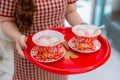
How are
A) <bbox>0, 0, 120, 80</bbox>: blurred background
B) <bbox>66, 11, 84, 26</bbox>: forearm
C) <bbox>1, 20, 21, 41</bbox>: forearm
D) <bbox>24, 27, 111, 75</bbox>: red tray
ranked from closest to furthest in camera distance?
<bbox>24, 27, 111, 75</bbox>: red tray → <bbox>1, 20, 21, 41</bbox>: forearm → <bbox>66, 11, 84, 26</bbox>: forearm → <bbox>0, 0, 120, 80</bbox>: blurred background

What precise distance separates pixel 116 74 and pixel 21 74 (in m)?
0.99

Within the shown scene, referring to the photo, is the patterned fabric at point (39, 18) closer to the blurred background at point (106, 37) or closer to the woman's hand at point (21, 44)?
the woman's hand at point (21, 44)

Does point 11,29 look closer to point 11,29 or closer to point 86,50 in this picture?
point 11,29

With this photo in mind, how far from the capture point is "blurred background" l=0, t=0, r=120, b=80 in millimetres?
1407

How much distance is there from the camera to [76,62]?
819 millimetres

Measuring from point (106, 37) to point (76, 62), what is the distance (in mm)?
1531

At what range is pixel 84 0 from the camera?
104 inches

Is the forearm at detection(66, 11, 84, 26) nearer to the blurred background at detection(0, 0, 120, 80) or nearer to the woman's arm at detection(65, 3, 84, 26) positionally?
the woman's arm at detection(65, 3, 84, 26)

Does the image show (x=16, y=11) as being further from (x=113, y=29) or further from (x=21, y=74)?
(x=113, y=29)

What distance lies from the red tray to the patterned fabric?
0.10 m

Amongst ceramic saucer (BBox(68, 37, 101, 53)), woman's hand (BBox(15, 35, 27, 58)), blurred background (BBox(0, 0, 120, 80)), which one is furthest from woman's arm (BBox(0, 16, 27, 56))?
blurred background (BBox(0, 0, 120, 80))

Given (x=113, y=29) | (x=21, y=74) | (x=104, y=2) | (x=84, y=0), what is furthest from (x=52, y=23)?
(x=84, y=0)

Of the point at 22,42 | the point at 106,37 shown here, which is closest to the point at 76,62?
the point at 22,42

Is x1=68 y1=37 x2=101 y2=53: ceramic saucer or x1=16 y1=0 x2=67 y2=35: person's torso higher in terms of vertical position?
x1=16 y1=0 x2=67 y2=35: person's torso
